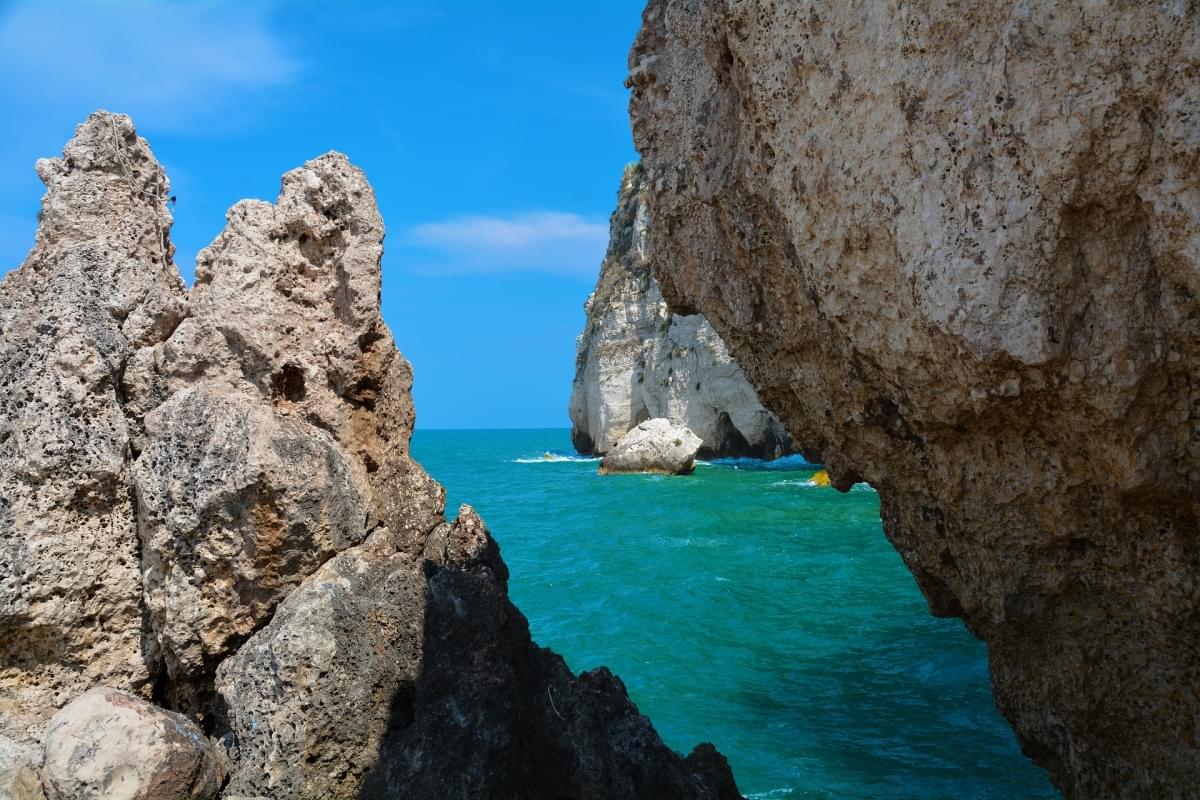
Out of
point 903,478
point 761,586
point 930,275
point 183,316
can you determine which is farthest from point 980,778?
point 761,586

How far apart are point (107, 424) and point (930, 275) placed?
16.9 feet

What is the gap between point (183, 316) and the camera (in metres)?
6.91

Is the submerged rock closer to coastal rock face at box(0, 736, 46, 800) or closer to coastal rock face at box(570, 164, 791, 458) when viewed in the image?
coastal rock face at box(0, 736, 46, 800)

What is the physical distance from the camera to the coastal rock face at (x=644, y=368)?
169 ft

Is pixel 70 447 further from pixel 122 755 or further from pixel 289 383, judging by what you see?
pixel 122 755

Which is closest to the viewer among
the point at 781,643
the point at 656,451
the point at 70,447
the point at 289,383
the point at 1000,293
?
the point at 1000,293

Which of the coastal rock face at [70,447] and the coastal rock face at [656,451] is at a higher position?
the coastal rock face at [70,447]

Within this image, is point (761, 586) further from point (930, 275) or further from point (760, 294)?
point (930, 275)

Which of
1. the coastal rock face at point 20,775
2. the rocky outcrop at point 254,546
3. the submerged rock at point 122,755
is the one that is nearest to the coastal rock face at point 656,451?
the rocky outcrop at point 254,546

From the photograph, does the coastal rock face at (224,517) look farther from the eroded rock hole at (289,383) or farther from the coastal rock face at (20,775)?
the coastal rock face at (20,775)

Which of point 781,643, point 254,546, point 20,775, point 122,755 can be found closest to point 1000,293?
Answer: point 254,546

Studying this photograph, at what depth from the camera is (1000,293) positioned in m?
4.69

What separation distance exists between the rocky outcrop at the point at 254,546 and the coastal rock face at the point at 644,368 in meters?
42.7

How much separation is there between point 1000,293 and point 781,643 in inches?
430
